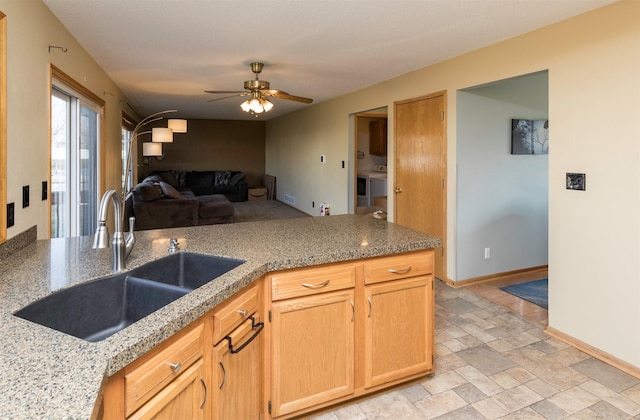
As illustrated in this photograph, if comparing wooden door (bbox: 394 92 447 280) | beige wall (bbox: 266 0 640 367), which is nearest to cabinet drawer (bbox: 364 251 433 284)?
beige wall (bbox: 266 0 640 367)

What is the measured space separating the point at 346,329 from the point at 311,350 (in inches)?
7.9

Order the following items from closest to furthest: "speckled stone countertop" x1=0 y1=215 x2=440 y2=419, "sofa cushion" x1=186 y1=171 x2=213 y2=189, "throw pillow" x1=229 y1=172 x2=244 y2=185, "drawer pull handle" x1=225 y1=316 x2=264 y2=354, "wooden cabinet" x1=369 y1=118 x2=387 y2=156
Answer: "speckled stone countertop" x1=0 y1=215 x2=440 y2=419
"drawer pull handle" x1=225 y1=316 x2=264 y2=354
"wooden cabinet" x1=369 y1=118 x2=387 y2=156
"sofa cushion" x1=186 y1=171 x2=213 y2=189
"throw pillow" x1=229 y1=172 x2=244 y2=185

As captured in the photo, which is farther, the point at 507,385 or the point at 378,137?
the point at 378,137

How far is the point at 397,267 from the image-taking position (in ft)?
6.64

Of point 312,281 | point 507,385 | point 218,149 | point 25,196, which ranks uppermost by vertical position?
point 218,149

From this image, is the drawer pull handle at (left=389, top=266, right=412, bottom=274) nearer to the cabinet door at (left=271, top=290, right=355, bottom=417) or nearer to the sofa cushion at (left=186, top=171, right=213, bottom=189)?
the cabinet door at (left=271, top=290, right=355, bottom=417)

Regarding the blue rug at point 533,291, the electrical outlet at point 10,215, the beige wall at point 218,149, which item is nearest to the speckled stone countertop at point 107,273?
the electrical outlet at point 10,215

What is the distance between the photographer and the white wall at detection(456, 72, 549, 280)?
12.7 ft

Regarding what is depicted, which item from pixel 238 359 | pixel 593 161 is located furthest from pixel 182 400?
pixel 593 161

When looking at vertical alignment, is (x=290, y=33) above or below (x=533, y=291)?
above

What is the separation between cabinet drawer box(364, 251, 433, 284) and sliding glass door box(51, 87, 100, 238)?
8.10 ft

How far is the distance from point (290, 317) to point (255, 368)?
26cm

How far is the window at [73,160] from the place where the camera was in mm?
3105

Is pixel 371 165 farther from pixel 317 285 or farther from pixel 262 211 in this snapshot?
pixel 317 285
